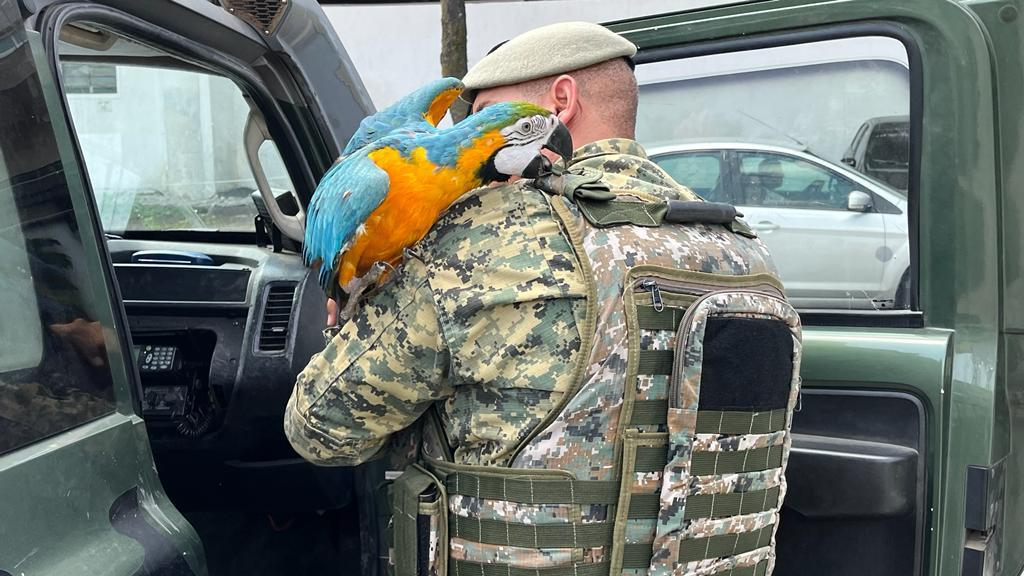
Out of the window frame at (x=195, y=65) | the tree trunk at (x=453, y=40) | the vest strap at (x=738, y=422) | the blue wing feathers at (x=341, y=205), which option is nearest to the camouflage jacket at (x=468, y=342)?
the blue wing feathers at (x=341, y=205)

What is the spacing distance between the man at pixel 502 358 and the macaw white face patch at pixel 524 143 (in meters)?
0.07

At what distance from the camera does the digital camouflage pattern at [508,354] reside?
1423 mm

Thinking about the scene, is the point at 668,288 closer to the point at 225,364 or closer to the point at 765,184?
the point at 765,184

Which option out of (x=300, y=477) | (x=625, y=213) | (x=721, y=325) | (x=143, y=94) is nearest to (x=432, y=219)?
(x=625, y=213)

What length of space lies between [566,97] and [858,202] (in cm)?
87

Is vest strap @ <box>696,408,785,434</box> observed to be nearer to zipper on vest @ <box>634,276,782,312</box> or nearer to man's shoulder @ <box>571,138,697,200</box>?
zipper on vest @ <box>634,276,782,312</box>

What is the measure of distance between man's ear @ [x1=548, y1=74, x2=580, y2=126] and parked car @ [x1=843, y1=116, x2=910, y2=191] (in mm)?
805

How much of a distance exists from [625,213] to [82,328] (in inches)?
32.0

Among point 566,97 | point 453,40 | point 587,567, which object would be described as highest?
point 453,40

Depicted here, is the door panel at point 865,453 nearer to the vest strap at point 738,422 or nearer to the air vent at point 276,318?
the vest strap at point 738,422

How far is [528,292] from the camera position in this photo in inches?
55.8

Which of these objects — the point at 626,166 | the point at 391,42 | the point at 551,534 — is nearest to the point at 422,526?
the point at 551,534

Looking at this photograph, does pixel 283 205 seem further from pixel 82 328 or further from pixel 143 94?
pixel 82 328

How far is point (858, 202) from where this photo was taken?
2.21 meters
